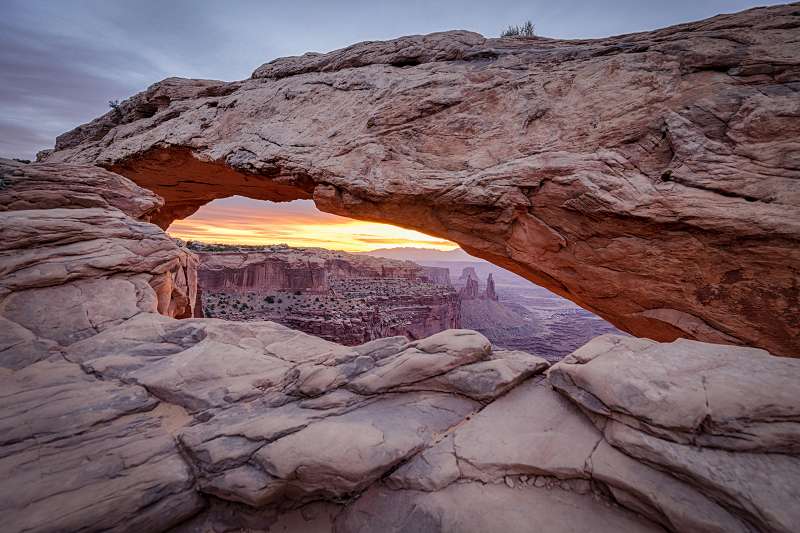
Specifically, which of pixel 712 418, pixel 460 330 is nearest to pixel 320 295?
pixel 460 330

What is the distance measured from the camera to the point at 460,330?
505 centimetres

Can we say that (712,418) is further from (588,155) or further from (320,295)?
(320,295)

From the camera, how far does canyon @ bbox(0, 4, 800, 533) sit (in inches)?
114

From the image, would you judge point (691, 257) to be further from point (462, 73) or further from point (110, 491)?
point (110, 491)

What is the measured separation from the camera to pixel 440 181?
6.97 metres

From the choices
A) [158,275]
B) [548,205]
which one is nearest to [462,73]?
[548,205]

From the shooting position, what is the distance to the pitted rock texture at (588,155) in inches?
205

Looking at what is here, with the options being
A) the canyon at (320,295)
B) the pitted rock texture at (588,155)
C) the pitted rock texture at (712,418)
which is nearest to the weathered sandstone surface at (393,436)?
the pitted rock texture at (712,418)

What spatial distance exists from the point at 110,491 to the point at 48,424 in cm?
123

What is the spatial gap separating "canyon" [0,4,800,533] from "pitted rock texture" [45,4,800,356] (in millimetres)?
43

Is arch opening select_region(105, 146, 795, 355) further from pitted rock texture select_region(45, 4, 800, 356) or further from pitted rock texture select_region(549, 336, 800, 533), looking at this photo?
pitted rock texture select_region(549, 336, 800, 533)

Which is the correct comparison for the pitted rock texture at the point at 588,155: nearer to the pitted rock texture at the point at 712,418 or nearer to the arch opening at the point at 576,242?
the arch opening at the point at 576,242

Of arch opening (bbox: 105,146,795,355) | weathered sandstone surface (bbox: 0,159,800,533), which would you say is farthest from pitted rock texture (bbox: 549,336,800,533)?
arch opening (bbox: 105,146,795,355)

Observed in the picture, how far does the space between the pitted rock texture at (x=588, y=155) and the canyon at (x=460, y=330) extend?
0.14 feet
